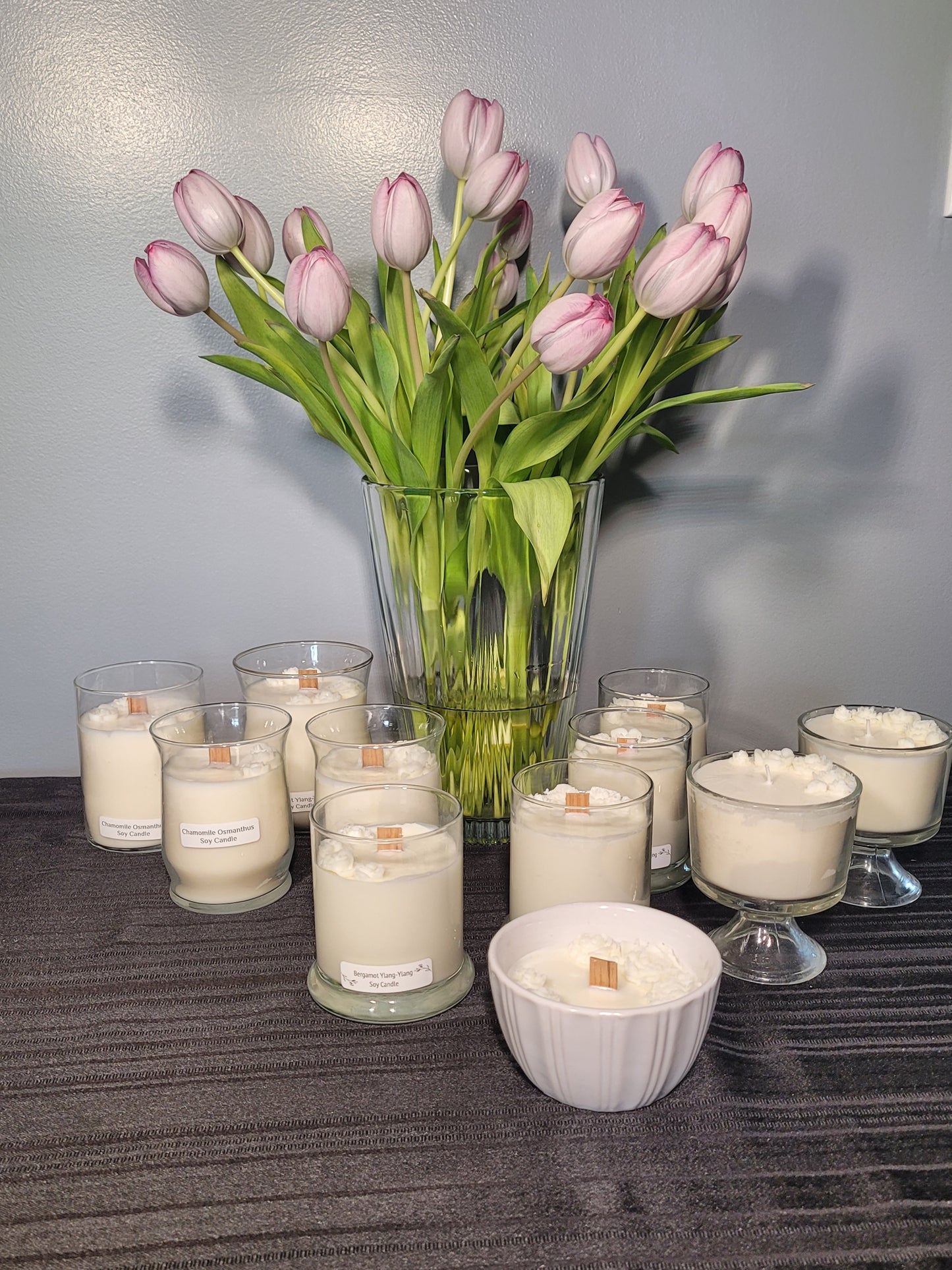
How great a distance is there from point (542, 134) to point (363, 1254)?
0.99 metres

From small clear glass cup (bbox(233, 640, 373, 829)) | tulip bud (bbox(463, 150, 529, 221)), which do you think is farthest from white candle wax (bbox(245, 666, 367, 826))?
tulip bud (bbox(463, 150, 529, 221))

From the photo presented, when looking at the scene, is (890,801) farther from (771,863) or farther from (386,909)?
(386,909)

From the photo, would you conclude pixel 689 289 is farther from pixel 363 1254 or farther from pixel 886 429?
pixel 363 1254

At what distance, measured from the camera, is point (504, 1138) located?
1.94 feet

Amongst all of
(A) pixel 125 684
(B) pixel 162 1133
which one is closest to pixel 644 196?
(A) pixel 125 684

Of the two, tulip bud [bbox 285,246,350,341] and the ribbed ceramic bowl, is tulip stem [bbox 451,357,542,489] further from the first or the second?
the ribbed ceramic bowl

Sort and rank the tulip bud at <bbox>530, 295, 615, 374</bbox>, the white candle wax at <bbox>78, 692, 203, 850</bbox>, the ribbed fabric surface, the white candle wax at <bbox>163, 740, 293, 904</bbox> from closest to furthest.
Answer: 1. the ribbed fabric surface
2. the tulip bud at <bbox>530, 295, 615, 374</bbox>
3. the white candle wax at <bbox>163, 740, 293, 904</bbox>
4. the white candle wax at <bbox>78, 692, 203, 850</bbox>

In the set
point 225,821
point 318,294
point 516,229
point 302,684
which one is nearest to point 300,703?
point 302,684

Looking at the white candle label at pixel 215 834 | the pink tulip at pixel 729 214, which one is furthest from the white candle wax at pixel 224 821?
the pink tulip at pixel 729 214

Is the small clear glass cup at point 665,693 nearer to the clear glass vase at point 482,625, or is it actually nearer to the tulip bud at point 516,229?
the clear glass vase at point 482,625

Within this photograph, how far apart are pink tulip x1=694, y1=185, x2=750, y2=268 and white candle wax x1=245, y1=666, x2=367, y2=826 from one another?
52 cm

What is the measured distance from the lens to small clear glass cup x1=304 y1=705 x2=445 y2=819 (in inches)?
33.7

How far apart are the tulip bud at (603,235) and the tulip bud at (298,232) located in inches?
9.9

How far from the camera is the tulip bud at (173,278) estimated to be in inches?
33.1
